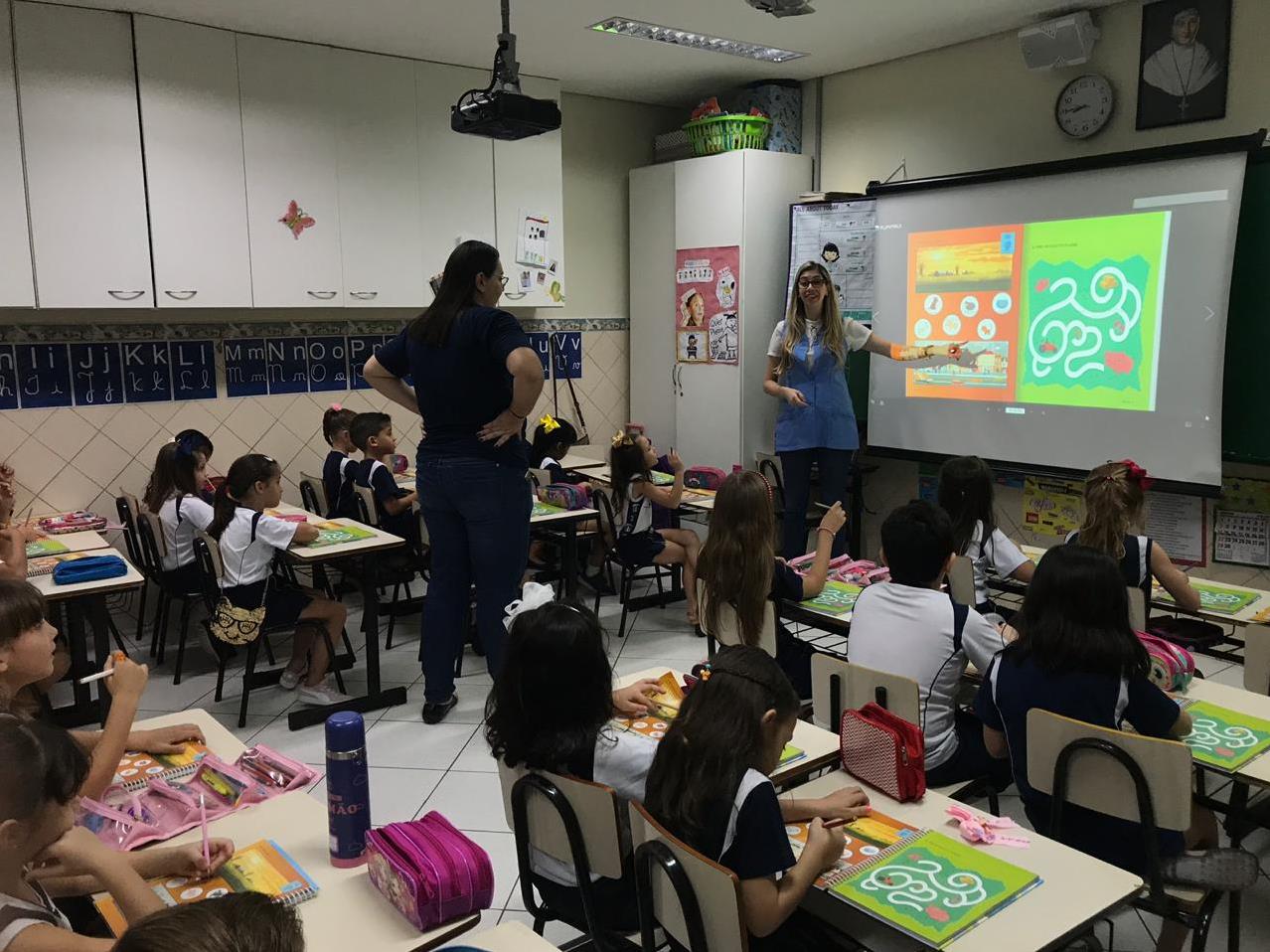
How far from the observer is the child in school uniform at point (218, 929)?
92 centimetres

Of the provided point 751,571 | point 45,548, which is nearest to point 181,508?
point 45,548

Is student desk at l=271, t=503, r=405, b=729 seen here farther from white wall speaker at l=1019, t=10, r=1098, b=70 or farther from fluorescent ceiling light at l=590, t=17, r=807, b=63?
white wall speaker at l=1019, t=10, r=1098, b=70

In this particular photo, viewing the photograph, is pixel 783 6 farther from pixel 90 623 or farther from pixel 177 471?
pixel 90 623

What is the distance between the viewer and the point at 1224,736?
7.27 ft

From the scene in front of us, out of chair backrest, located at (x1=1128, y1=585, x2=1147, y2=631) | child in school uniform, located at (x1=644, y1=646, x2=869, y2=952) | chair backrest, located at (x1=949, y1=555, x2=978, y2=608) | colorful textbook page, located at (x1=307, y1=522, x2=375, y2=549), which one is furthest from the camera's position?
colorful textbook page, located at (x1=307, y1=522, x2=375, y2=549)

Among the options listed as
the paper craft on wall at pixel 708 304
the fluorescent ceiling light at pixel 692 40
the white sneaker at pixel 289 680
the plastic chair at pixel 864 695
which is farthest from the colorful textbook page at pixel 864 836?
the paper craft on wall at pixel 708 304

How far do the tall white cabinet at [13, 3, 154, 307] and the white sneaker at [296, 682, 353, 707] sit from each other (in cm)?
213

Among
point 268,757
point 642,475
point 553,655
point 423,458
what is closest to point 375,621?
point 423,458

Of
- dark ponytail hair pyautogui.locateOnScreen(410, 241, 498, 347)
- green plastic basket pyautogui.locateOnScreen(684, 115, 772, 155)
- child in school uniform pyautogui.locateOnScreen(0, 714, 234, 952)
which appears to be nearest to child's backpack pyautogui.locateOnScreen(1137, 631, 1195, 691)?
child in school uniform pyautogui.locateOnScreen(0, 714, 234, 952)

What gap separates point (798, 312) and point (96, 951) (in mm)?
4749

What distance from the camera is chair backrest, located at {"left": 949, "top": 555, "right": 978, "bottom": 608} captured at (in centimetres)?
336

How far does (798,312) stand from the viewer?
551cm

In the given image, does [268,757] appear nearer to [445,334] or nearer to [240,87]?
[445,334]

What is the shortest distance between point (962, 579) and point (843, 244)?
10.2ft
